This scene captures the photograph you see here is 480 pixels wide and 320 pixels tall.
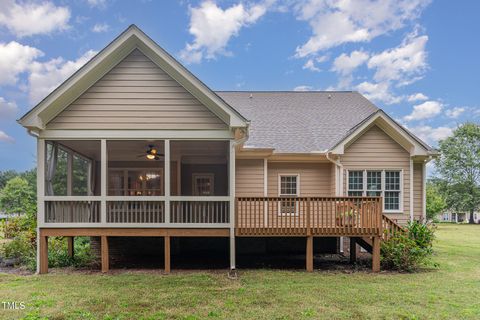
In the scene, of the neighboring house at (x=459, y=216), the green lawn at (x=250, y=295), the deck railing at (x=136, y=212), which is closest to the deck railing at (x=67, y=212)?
the deck railing at (x=136, y=212)

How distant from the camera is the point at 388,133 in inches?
426

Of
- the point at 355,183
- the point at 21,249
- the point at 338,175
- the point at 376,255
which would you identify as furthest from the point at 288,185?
the point at 21,249

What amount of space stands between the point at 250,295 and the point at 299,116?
9.13m

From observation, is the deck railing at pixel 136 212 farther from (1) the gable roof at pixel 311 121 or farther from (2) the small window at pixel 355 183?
(2) the small window at pixel 355 183

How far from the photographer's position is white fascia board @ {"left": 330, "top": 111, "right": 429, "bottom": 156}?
1044 centimetres

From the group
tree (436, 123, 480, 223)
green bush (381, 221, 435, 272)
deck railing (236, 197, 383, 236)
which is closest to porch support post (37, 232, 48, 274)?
deck railing (236, 197, 383, 236)

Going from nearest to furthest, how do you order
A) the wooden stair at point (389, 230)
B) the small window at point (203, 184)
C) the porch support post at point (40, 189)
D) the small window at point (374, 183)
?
1. the porch support post at point (40, 189)
2. the wooden stair at point (389, 230)
3. the small window at point (374, 183)
4. the small window at point (203, 184)

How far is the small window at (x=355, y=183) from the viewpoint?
11.0m

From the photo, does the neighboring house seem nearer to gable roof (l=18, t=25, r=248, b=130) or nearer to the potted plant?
the potted plant

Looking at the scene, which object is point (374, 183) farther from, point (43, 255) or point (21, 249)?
point (21, 249)

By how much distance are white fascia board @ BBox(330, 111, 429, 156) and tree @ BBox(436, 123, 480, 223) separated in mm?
35280

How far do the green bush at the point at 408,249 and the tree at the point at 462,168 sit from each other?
3737 centimetres

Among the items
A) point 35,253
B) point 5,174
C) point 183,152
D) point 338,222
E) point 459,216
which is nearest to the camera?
point 338,222

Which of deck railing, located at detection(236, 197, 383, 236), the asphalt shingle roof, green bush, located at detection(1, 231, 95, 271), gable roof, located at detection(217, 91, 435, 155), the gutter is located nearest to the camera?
deck railing, located at detection(236, 197, 383, 236)
